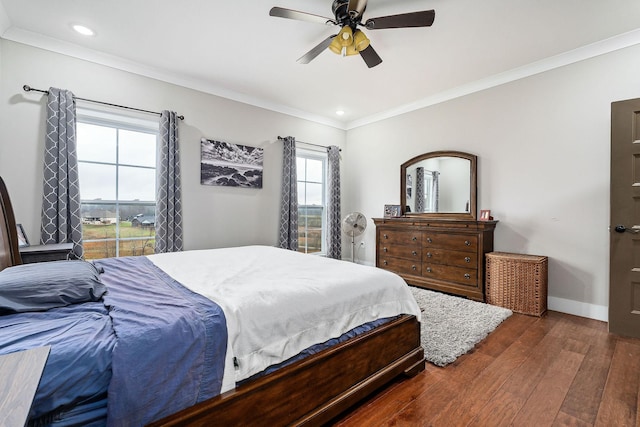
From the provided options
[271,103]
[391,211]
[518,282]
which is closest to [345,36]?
[271,103]

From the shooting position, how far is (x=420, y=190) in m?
4.38

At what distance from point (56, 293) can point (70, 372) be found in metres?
0.57

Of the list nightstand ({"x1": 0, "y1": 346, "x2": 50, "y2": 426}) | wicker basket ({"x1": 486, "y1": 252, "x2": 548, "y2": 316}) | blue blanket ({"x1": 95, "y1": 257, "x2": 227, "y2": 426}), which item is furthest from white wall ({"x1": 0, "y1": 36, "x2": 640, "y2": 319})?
nightstand ({"x1": 0, "y1": 346, "x2": 50, "y2": 426})

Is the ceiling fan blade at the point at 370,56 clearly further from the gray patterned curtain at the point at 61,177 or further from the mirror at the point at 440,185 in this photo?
the gray patterned curtain at the point at 61,177

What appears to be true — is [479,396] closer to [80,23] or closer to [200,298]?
[200,298]

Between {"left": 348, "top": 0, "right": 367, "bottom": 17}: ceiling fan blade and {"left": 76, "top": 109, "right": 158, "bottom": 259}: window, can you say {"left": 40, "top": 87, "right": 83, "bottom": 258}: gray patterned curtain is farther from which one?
{"left": 348, "top": 0, "right": 367, "bottom": 17}: ceiling fan blade

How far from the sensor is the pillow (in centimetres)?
118

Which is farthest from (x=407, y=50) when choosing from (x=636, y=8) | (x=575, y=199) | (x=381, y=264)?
(x=381, y=264)

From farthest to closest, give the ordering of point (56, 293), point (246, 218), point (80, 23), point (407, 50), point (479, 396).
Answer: point (246, 218) → point (407, 50) → point (80, 23) → point (479, 396) → point (56, 293)

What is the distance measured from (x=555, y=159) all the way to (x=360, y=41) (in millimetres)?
2479

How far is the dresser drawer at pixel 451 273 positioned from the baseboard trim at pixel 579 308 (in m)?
0.76

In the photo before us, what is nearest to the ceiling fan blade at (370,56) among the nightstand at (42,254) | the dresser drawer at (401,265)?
the dresser drawer at (401,265)

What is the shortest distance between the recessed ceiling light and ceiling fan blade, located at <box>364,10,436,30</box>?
249cm

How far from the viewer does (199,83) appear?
12.1 ft
